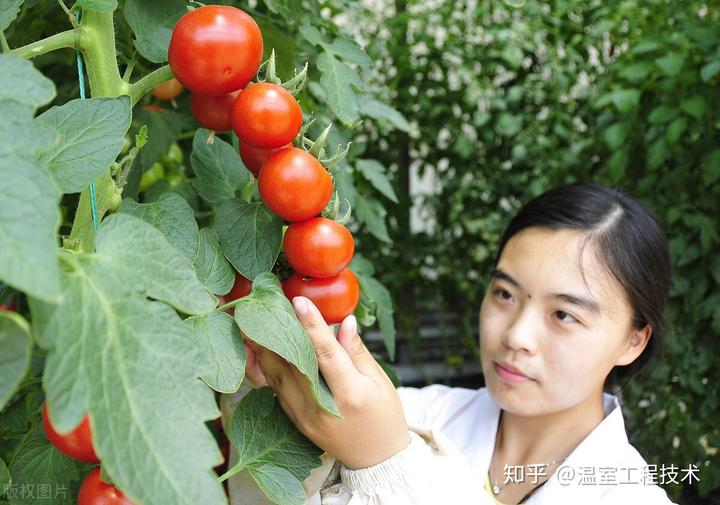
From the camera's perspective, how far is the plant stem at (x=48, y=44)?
429 mm

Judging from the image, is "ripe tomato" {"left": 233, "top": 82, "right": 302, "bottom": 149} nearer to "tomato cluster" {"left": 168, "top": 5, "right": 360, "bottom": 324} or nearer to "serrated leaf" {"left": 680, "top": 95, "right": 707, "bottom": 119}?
"tomato cluster" {"left": 168, "top": 5, "right": 360, "bottom": 324}

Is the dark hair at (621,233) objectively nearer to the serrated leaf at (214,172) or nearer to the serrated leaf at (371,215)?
the serrated leaf at (371,215)

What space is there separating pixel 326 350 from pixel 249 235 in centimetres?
10

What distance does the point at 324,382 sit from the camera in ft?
1.73

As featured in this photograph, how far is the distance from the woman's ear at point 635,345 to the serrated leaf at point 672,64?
64cm

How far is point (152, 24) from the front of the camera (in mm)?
533

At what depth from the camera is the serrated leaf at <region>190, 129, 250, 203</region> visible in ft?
1.91

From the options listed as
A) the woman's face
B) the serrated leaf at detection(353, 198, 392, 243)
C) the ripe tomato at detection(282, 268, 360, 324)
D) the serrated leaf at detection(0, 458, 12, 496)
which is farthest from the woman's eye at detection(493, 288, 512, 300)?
the serrated leaf at detection(0, 458, 12, 496)

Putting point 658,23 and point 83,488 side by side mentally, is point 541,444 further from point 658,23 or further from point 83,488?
point 658,23

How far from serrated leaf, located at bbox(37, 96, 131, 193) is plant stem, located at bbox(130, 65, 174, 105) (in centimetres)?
7

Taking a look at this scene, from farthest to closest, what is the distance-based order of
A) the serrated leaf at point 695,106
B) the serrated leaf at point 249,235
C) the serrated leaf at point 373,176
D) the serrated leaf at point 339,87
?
the serrated leaf at point 695,106, the serrated leaf at point 373,176, the serrated leaf at point 339,87, the serrated leaf at point 249,235

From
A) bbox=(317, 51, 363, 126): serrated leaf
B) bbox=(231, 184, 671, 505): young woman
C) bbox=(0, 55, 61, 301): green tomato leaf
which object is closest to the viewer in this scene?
bbox=(0, 55, 61, 301): green tomato leaf

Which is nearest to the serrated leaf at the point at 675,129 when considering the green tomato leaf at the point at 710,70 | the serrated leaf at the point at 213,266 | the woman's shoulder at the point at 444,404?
the green tomato leaf at the point at 710,70

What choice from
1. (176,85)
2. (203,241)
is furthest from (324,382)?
(176,85)
